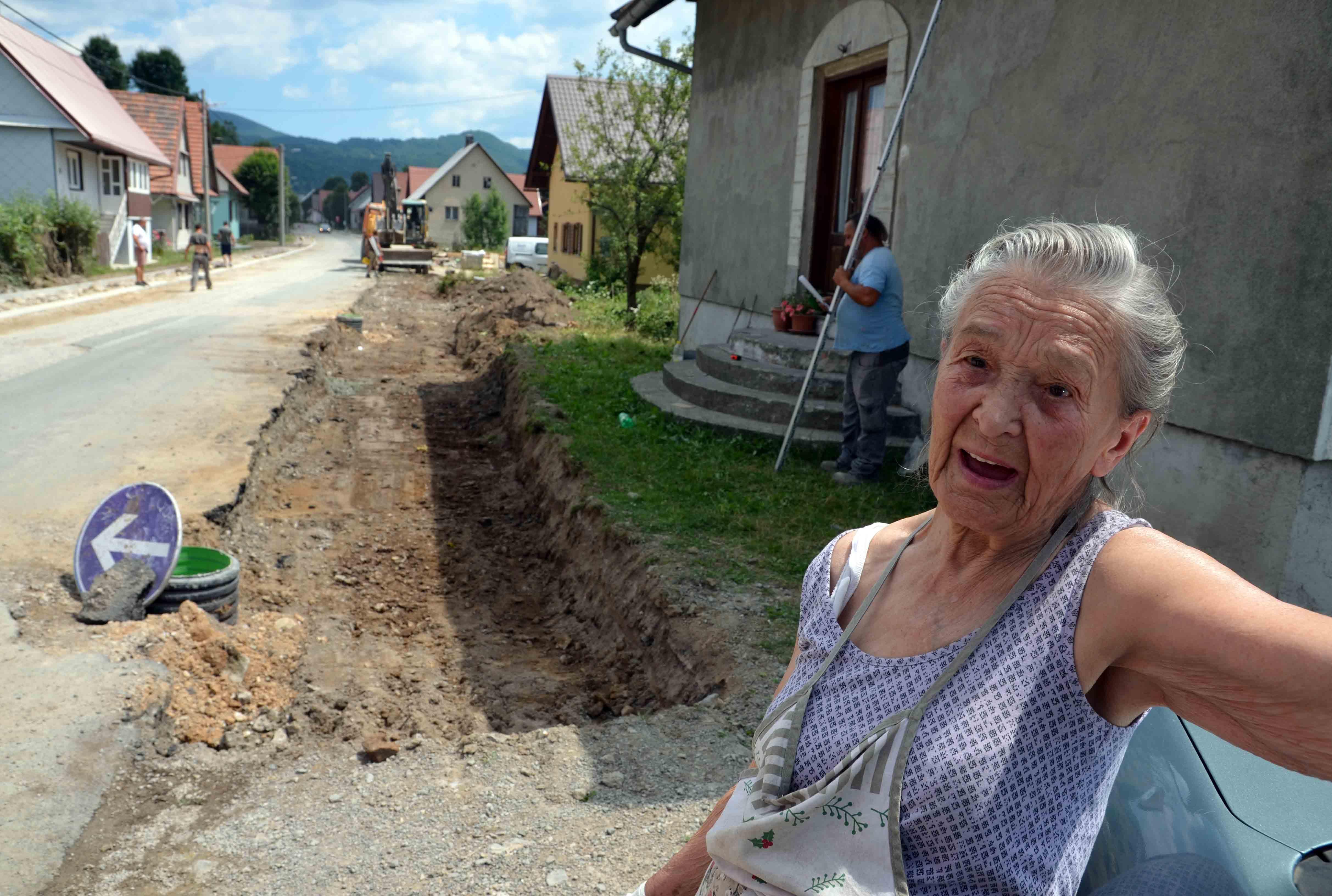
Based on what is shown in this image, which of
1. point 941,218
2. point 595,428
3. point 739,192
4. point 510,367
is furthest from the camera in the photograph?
point 510,367

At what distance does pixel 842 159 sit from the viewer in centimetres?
995

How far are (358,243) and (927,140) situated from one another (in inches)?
2787

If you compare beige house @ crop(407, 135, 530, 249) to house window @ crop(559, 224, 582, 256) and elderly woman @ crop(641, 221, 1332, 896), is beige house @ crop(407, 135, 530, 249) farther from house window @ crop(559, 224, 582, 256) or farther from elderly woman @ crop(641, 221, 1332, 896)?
elderly woman @ crop(641, 221, 1332, 896)

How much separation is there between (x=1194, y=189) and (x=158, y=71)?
94600 mm

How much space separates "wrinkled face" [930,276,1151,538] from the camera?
61.6 inches

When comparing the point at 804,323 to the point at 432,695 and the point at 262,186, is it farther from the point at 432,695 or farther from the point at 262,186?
the point at 262,186

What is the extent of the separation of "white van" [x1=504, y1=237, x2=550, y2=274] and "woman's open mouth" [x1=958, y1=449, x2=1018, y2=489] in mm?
36582

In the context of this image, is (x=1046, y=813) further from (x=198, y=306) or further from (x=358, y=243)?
(x=358, y=243)

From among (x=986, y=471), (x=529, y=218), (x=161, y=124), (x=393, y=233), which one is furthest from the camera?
(x=529, y=218)

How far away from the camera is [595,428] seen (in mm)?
9164

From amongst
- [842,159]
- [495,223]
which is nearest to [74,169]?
[495,223]

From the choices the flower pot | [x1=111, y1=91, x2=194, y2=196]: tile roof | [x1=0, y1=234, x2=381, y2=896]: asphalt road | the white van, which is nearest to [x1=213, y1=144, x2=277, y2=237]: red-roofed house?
[x1=111, y1=91, x2=194, y2=196]: tile roof

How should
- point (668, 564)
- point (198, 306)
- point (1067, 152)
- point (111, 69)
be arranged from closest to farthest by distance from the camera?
point (668, 564)
point (1067, 152)
point (198, 306)
point (111, 69)

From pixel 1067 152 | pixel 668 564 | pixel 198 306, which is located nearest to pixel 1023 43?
pixel 1067 152
